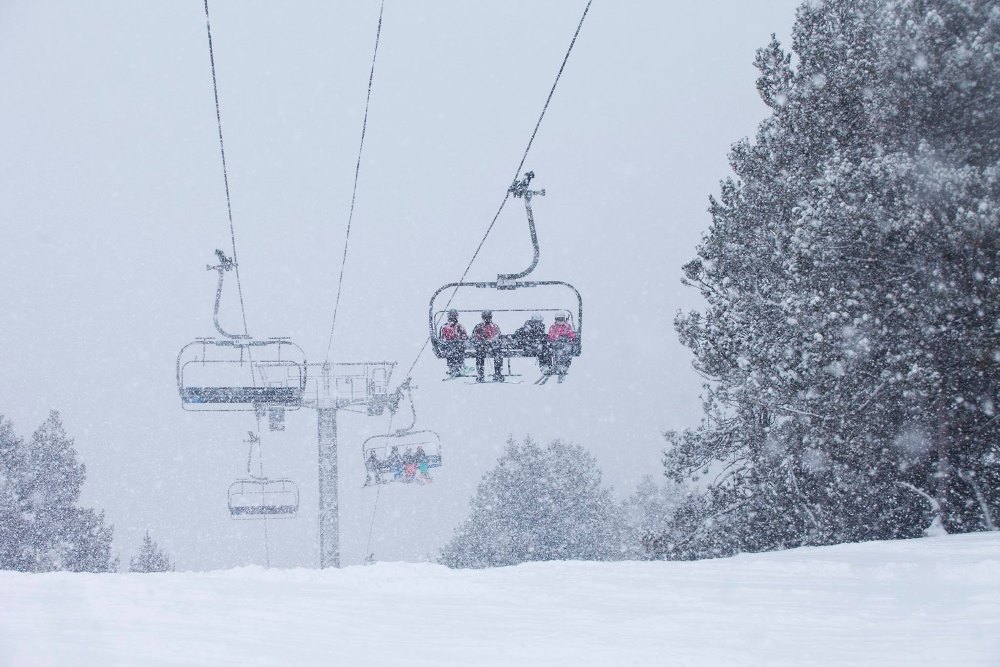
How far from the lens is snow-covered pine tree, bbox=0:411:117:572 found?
151 feet

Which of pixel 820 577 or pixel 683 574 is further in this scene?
pixel 683 574

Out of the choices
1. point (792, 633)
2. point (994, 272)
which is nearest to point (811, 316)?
point (994, 272)

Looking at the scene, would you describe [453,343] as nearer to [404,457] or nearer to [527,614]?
[527,614]

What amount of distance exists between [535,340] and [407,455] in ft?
31.8

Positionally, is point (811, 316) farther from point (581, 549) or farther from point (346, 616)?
point (581, 549)

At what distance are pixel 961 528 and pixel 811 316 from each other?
4319 millimetres

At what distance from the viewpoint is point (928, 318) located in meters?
13.1

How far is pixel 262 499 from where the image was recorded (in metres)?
23.8

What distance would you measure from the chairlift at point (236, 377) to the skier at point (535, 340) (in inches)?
207

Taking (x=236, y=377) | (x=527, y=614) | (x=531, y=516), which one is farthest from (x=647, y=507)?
(x=527, y=614)

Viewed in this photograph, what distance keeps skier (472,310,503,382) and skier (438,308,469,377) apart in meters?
0.20

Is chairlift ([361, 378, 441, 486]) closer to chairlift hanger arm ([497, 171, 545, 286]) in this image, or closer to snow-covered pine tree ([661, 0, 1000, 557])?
snow-covered pine tree ([661, 0, 1000, 557])

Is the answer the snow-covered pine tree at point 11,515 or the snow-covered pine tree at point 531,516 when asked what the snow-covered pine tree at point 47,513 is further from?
the snow-covered pine tree at point 531,516

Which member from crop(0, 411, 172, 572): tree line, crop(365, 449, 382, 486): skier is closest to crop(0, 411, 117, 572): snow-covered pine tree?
crop(0, 411, 172, 572): tree line
